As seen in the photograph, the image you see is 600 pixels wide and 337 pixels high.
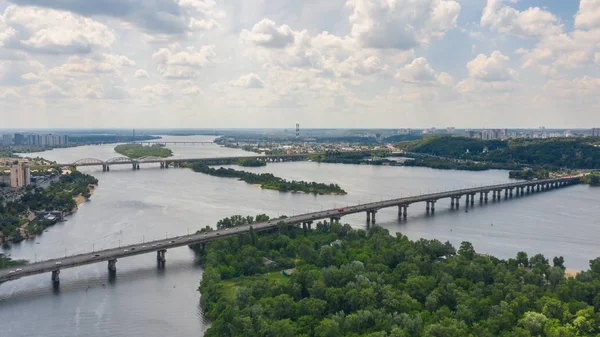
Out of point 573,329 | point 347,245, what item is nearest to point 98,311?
point 347,245

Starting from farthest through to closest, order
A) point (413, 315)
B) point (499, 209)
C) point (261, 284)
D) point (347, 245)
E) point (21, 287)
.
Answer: point (499, 209) < point (347, 245) < point (21, 287) < point (261, 284) < point (413, 315)

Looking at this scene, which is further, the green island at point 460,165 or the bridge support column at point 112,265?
the green island at point 460,165

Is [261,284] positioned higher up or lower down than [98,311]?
higher up

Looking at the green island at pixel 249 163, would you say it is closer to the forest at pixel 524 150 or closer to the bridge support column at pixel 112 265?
the forest at pixel 524 150

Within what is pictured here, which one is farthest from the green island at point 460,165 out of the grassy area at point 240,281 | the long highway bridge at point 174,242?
the grassy area at point 240,281

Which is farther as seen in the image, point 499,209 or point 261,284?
point 499,209

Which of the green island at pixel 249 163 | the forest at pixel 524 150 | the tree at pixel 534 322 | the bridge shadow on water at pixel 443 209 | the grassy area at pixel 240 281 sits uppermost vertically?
the forest at pixel 524 150

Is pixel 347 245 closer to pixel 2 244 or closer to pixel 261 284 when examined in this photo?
pixel 261 284

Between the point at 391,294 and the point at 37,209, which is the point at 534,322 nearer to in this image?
the point at 391,294
